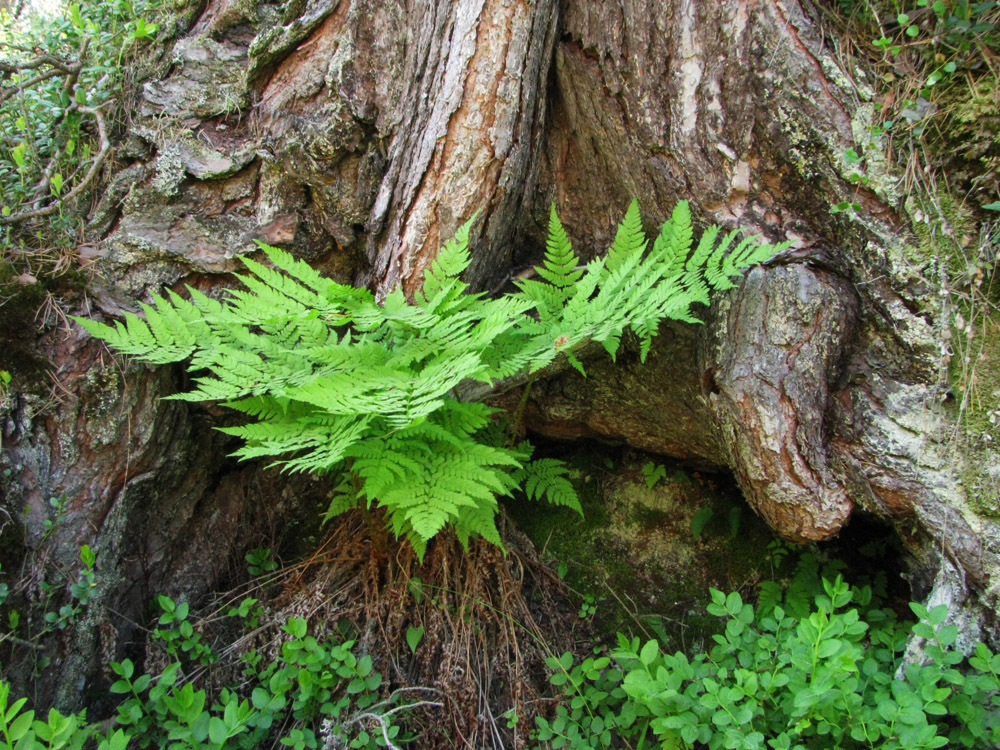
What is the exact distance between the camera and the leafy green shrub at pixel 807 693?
1862 millimetres

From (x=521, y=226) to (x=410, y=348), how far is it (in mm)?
1028

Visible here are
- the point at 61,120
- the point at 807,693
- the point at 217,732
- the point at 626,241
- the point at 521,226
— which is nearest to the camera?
the point at 807,693

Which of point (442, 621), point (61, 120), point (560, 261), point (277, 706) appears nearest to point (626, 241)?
point (560, 261)

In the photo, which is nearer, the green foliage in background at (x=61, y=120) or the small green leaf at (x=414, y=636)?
the small green leaf at (x=414, y=636)

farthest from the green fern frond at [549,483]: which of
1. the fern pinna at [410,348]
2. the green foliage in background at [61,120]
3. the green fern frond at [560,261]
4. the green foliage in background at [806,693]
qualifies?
the green foliage in background at [61,120]

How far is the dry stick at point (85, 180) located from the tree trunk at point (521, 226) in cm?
Result: 9

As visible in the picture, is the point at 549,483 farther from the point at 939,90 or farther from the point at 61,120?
the point at 61,120

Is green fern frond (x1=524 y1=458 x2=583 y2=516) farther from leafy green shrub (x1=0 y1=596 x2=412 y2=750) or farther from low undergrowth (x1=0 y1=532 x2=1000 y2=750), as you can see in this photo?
leafy green shrub (x1=0 y1=596 x2=412 y2=750)

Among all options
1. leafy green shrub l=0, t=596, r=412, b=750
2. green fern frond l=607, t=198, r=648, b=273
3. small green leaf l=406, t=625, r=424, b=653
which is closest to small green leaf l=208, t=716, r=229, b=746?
leafy green shrub l=0, t=596, r=412, b=750

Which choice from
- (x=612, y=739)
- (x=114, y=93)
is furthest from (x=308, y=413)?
(x=114, y=93)

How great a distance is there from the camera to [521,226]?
3078mm

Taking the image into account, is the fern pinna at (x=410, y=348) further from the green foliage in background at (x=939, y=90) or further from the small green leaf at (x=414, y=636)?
the green foliage in background at (x=939, y=90)

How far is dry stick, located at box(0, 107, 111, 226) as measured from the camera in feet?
9.29

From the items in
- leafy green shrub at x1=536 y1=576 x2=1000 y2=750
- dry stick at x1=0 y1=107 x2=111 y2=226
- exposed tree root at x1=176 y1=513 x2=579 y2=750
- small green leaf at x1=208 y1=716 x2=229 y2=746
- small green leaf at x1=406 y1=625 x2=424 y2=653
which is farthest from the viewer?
dry stick at x1=0 y1=107 x2=111 y2=226
